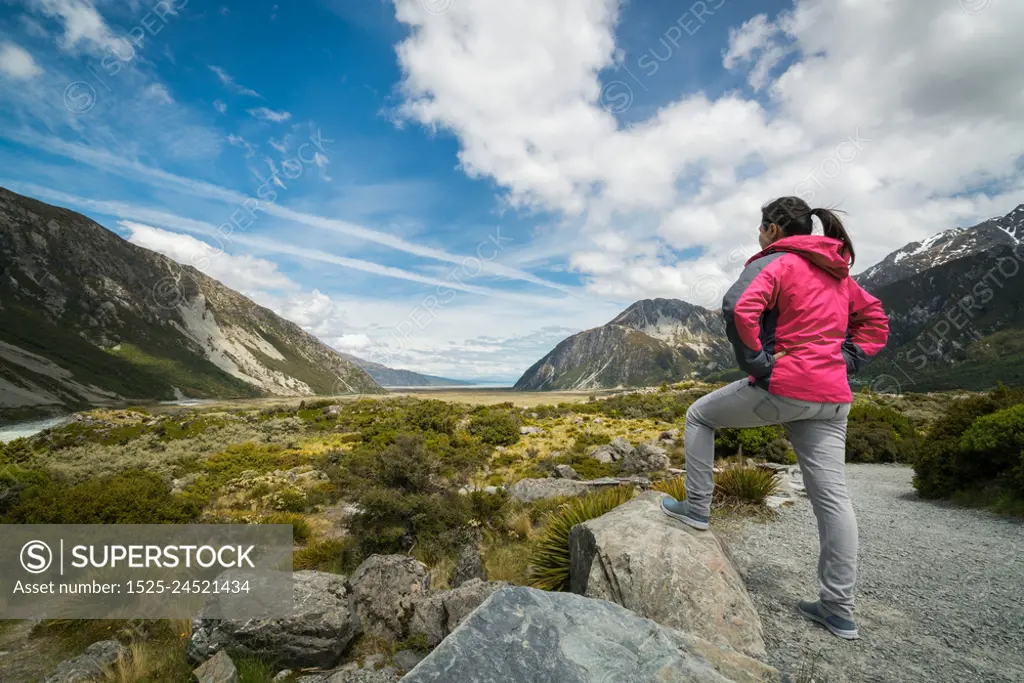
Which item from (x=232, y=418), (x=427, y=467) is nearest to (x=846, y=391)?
(x=427, y=467)

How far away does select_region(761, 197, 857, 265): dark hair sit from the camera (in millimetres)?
3584

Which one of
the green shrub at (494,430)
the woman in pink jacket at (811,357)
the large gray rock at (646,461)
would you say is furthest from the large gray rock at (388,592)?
the green shrub at (494,430)

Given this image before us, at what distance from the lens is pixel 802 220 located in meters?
3.56

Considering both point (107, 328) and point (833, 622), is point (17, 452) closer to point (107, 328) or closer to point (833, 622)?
point (833, 622)

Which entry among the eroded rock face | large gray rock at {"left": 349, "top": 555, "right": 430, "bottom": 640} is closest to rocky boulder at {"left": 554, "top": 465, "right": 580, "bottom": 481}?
the eroded rock face

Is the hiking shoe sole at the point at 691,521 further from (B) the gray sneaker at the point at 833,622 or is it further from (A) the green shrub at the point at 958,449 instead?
(A) the green shrub at the point at 958,449

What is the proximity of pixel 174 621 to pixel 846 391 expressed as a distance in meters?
8.99

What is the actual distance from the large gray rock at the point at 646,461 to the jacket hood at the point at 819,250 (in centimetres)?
1336

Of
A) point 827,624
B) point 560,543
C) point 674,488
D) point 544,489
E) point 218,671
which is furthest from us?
point 544,489

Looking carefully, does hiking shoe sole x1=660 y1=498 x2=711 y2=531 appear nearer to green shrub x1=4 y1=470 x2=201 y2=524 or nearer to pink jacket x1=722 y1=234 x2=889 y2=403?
pink jacket x1=722 y1=234 x2=889 y2=403

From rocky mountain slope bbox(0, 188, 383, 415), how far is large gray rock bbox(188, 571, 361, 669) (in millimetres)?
94543

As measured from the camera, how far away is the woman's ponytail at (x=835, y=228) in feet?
11.8

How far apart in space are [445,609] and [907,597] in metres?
4.92

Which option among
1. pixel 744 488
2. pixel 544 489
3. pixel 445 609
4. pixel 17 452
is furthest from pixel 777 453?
pixel 17 452
